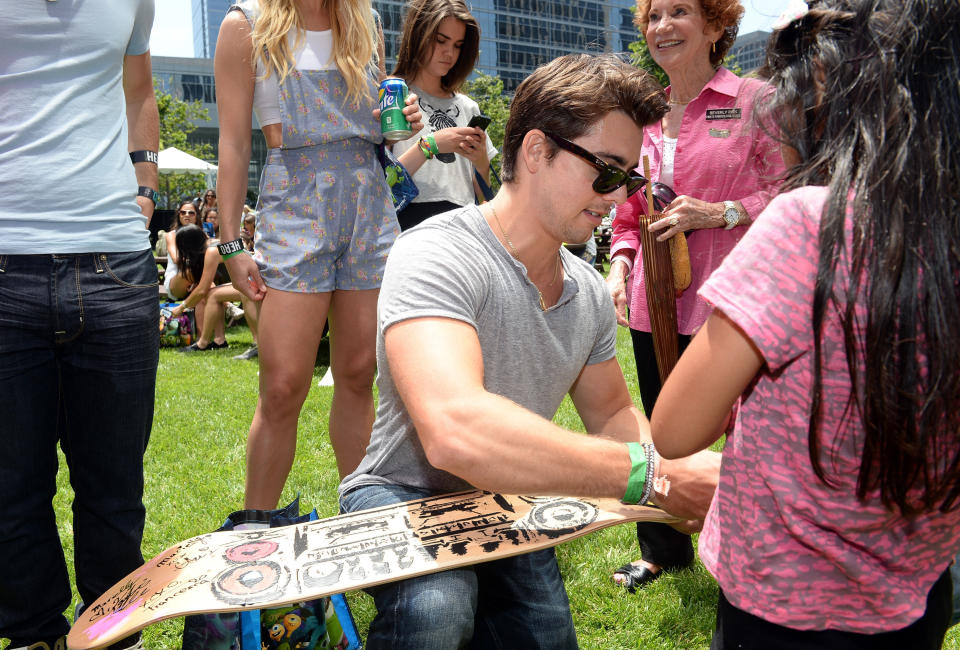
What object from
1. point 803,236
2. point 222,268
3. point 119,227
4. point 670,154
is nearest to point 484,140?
point 670,154

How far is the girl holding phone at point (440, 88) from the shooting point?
3.66 meters

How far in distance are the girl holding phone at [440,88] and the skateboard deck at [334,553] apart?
197 centimetres

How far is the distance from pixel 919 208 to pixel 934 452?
0.35m

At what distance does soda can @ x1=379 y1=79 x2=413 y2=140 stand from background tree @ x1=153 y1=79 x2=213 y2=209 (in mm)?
26956

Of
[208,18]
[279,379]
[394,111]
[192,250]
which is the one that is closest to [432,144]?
[394,111]

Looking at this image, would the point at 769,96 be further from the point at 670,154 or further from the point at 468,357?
the point at 670,154

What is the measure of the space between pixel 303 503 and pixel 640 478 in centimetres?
278

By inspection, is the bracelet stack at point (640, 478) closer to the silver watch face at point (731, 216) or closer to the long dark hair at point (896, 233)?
the long dark hair at point (896, 233)

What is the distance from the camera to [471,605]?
1789mm

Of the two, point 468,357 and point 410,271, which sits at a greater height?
point 410,271

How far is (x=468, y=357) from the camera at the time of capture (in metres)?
1.64

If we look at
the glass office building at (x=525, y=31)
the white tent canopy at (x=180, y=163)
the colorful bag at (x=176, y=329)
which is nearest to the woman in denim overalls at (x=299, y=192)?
the colorful bag at (x=176, y=329)

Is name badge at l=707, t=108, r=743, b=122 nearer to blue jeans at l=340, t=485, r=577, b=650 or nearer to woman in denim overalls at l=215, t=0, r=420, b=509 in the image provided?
woman in denim overalls at l=215, t=0, r=420, b=509

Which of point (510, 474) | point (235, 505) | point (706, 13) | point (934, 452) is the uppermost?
point (706, 13)
